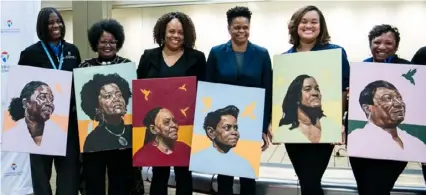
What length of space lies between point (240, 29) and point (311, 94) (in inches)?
22.9

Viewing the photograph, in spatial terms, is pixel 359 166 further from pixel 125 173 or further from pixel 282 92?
pixel 125 173

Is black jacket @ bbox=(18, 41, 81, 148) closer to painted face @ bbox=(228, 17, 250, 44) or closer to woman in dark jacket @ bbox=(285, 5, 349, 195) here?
painted face @ bbox=(228, 17, 250, 44)

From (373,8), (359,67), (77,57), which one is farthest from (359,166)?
(373,8)

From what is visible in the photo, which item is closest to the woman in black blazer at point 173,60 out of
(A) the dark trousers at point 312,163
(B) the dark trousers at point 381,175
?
(A) the dark trousers at point 312,163

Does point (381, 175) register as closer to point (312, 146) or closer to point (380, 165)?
point (380, 165)

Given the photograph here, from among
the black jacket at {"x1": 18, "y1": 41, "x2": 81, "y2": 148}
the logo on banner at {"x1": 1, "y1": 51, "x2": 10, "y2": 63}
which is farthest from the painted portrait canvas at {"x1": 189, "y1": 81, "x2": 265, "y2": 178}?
the logo on banner at {"x1": 1, "y1": 51, "x2": 10, "y2": 63}

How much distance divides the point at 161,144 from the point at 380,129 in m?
1.26

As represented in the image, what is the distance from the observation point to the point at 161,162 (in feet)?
8.39

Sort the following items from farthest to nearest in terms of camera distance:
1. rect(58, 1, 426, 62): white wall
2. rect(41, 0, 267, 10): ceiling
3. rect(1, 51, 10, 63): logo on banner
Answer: rect(41, 0, 267, 10): ceiling → rect(58, 1, 426, 62): white wall → rect(1, 51, 10, 63): logo on banner

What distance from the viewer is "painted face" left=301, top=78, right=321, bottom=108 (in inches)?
92.7

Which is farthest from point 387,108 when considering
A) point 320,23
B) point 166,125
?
point 166,125

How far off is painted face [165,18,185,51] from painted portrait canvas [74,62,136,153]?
Result: 0.29 meters

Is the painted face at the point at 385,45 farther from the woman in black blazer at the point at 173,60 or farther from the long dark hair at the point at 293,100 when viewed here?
the woman in black blazer at the point at 173,60

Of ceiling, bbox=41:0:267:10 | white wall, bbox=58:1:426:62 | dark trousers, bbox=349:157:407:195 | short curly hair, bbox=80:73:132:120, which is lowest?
dark trousers, bbox=349:157:407:195
